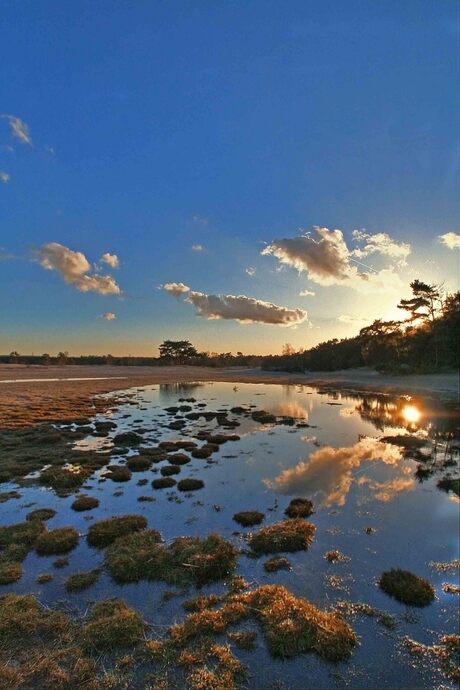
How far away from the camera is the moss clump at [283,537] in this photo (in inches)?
383

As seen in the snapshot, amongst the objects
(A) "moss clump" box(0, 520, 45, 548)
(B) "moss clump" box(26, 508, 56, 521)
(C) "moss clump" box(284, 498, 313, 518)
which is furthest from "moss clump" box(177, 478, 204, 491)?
(A) "moss clump" box(0, 520, 45, 548)

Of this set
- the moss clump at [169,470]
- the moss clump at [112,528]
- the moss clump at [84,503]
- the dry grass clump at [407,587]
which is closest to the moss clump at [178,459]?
the moss clump at [169,470]

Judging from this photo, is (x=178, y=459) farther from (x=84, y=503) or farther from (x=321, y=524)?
(x=321, y=524)

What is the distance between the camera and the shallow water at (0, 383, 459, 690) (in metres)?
6.02

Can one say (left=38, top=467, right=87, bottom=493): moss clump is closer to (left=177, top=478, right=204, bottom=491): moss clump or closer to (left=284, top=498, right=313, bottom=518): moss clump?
(left=177, top=478, right=204, bottom=491): moss clump

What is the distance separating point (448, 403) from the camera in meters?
38.8

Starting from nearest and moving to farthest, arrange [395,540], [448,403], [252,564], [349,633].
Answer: [349,633] → [252,564] → [395,540] → [448,403]

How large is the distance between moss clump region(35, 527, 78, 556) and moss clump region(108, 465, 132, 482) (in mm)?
5115

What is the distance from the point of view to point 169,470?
16797 millimetres

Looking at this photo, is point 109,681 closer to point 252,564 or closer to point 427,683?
point 252,564

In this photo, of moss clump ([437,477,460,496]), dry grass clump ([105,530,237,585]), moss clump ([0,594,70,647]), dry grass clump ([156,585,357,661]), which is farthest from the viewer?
moss clump ([437,477,460,496])

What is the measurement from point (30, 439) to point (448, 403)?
1550 inches

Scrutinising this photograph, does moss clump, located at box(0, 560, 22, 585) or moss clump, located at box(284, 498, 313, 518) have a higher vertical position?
moss clump, located at box(0, 560, 22, 585)

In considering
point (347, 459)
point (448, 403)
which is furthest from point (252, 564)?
point (448, 403)
